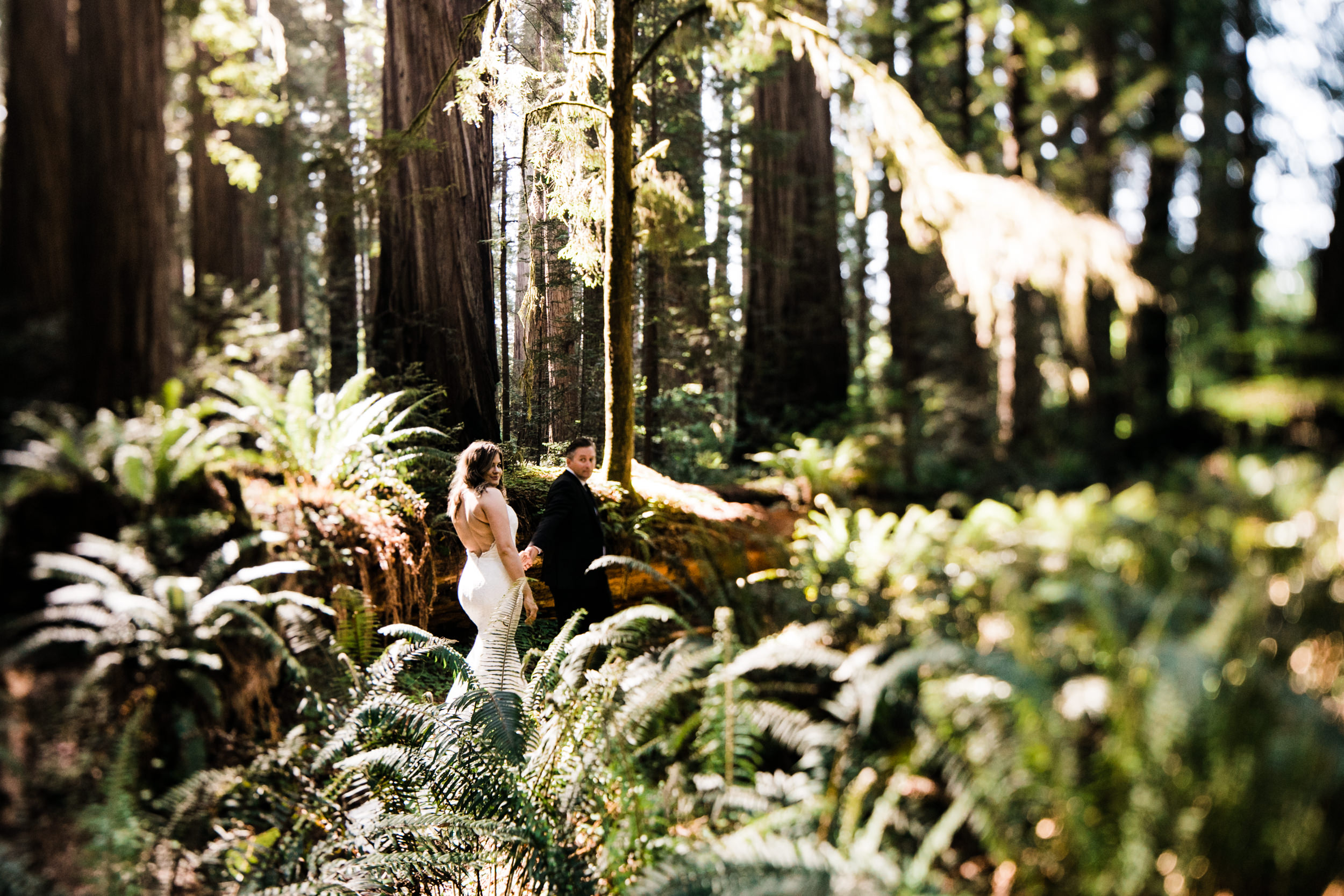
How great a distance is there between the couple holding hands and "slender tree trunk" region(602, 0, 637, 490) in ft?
0.85

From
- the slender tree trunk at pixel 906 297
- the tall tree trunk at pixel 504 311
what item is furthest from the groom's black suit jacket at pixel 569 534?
the slender tree trunk at pixel 906 297

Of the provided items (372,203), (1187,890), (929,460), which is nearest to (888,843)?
(1187,890)

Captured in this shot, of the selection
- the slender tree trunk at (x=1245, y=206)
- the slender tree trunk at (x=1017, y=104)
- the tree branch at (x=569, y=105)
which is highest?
the tree branch at (x=569, y=105)

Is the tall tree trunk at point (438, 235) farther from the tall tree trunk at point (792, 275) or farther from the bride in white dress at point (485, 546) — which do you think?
the tall tree trunk at point (792, 275)

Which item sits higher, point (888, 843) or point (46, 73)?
point (46, 73)

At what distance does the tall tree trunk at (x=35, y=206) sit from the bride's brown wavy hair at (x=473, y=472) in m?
2.27

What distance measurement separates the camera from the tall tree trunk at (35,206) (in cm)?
336

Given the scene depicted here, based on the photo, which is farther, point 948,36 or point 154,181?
point 948,36

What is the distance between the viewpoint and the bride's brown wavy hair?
5.28m

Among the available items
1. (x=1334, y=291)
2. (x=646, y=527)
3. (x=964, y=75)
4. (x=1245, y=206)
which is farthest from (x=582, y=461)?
(x=1334, y=291)

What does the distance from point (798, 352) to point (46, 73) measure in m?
4.75

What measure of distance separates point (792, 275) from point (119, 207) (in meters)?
4.90

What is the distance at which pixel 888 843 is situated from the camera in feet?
9.07

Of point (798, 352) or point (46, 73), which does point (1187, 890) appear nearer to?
point (798, 352)
